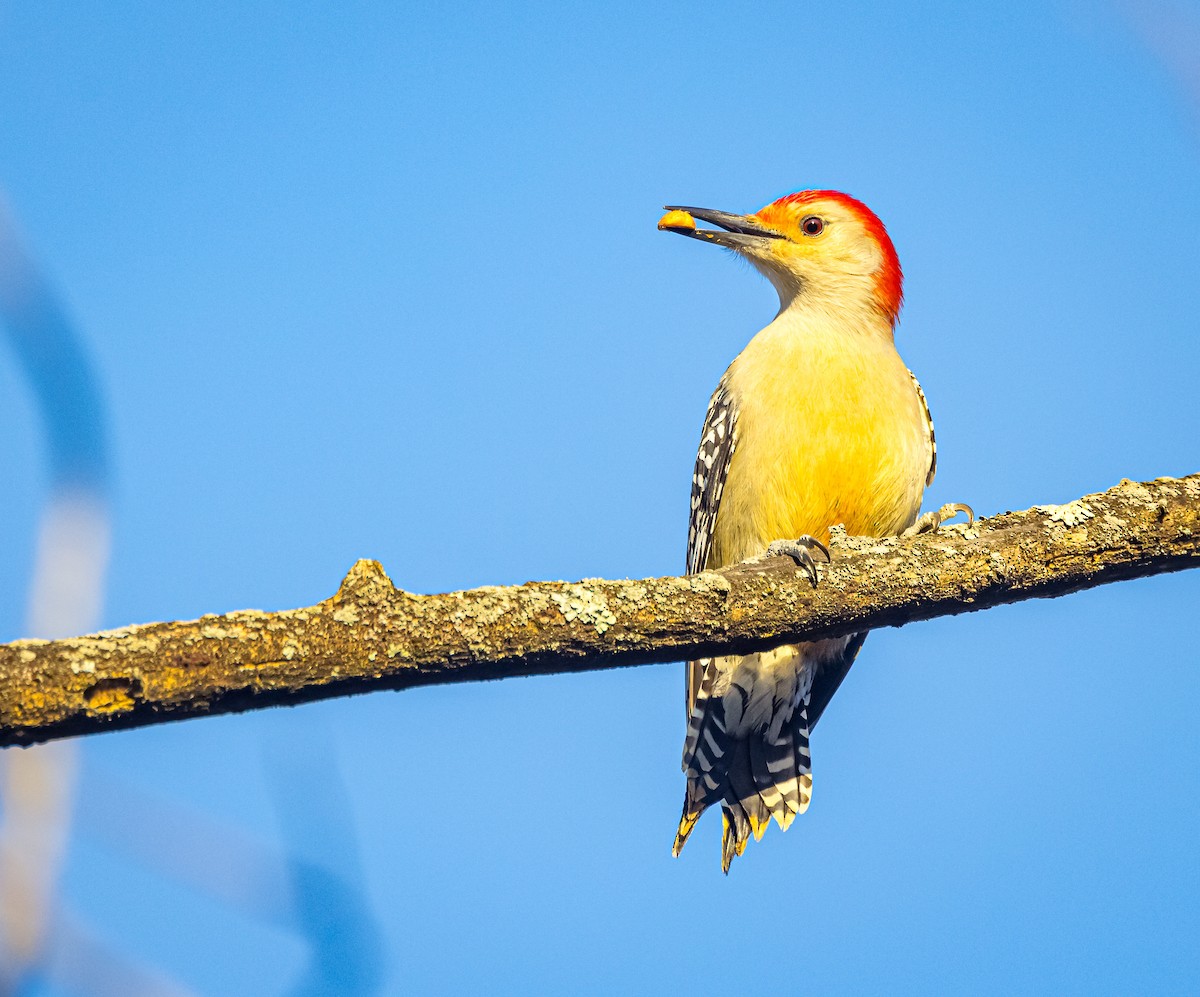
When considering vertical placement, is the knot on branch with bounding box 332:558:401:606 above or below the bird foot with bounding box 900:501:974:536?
below

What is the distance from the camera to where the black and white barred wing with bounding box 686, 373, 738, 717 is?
7805 mm

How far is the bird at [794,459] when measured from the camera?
7.31 meters

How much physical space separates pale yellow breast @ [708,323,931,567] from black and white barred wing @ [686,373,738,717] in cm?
9

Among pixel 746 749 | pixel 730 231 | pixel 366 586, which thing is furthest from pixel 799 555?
pixel 730 231

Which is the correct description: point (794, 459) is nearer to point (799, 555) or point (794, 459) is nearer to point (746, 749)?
point (746, 749)

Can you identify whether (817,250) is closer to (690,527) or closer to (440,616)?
(690,527)

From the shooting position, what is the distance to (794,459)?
731 cm

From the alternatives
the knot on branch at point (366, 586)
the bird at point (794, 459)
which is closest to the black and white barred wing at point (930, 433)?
the bird at point (794, 459)

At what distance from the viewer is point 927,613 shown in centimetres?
500

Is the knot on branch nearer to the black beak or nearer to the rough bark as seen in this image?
the rough bark

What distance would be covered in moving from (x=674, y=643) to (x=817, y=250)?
4768mm

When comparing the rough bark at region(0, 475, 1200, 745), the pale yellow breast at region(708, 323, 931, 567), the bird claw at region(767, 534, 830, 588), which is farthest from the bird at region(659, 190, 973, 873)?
the bird claw at region(767, 534, 830, 588)

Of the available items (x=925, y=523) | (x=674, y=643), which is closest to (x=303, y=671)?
(x=674, y=643)

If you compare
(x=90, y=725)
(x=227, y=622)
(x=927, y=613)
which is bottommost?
(x=90, y=725)
